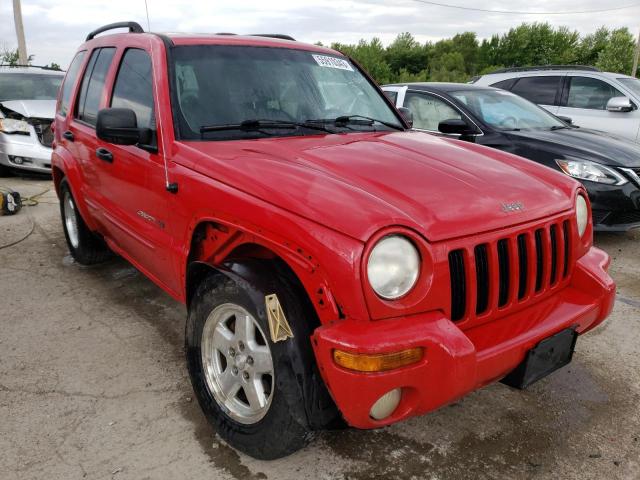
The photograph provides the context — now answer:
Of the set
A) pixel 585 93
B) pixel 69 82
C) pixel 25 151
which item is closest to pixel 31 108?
pixel 25 151

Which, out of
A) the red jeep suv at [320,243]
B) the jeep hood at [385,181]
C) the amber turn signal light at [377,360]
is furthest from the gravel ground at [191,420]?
the jeep hood at [385,181]

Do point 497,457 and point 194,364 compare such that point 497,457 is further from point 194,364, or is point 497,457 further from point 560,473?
point 194,364

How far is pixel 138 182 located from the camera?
298 cm

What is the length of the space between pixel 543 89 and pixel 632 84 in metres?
1.24

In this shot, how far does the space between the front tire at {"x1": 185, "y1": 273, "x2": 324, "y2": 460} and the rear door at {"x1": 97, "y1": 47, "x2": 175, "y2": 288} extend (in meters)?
0.58

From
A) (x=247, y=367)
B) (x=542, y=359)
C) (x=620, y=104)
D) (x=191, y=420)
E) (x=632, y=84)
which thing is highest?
(x=632, y=84)

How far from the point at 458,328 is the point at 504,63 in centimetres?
5467

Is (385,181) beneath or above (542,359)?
above

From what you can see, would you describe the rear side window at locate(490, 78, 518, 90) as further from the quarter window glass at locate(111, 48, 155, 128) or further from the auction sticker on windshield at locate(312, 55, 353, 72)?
the quarter window glass at locate(111, 48, 155, 128)

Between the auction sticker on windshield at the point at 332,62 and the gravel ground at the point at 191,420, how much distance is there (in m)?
1.94

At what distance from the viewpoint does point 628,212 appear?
16.5 feet

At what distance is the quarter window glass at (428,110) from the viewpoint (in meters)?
6.07

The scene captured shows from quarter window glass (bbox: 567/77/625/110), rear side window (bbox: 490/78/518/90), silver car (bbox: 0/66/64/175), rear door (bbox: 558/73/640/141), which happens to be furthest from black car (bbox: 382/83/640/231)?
silver car (bbox: 0/66/64/175)

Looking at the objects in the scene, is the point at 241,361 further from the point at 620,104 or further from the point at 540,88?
the point at 540,88
